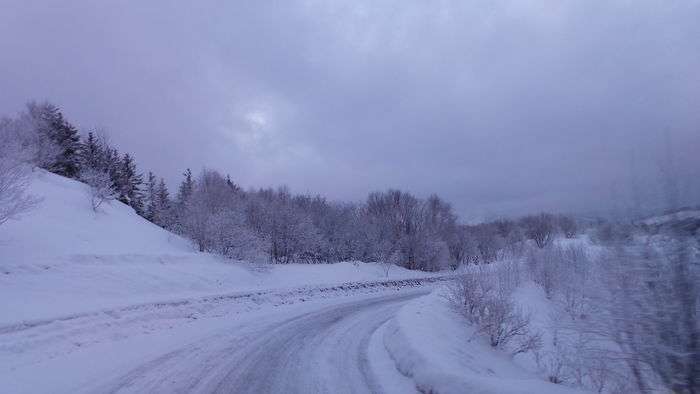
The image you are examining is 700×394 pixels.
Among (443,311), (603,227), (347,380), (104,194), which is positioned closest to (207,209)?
(104,194)

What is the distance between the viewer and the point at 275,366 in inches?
387

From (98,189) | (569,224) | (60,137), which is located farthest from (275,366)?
(60,137)

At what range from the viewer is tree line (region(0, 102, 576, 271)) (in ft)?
137

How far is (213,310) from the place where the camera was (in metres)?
18.7

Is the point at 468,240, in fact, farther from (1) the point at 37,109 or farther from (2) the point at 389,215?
(1) the point at 37,109

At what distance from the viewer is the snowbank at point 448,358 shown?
6.58 metres

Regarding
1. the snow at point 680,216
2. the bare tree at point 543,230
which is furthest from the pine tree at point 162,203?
the snow at point 680,216

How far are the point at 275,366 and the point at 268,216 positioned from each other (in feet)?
152

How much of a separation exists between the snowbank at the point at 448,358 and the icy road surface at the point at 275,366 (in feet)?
1.25

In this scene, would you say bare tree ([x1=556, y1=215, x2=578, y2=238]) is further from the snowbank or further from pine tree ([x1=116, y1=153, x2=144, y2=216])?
pine tree ([x1=116, y1=153, x2=144, y2=216])

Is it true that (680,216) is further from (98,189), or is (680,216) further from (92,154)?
(92,154)

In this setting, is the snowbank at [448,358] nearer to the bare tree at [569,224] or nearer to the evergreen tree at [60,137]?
the bare tree at [569,224]

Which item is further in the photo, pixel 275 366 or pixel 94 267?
pixel 94 267

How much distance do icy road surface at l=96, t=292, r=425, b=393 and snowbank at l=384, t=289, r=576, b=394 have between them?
0.38 metres
